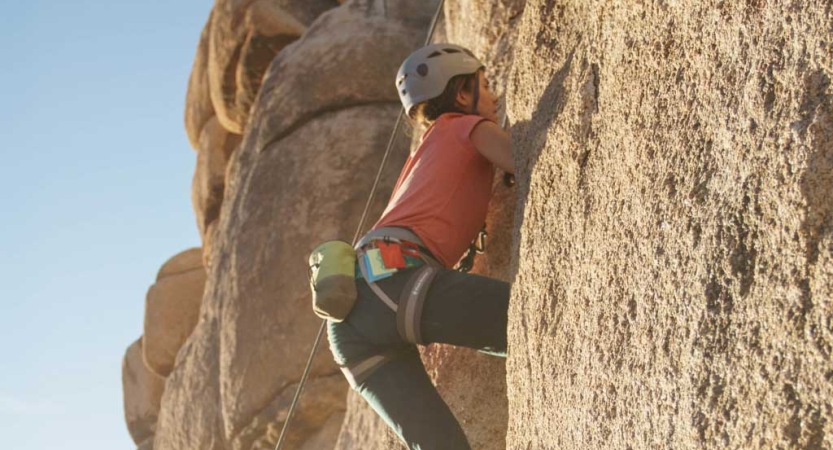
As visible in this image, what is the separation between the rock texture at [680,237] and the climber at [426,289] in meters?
0.46

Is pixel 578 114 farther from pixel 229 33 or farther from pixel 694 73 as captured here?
pixel 229 33

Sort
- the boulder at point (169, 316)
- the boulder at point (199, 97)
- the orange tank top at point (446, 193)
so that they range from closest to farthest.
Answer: the orange tank top at point (446, 193) → the boulder at point (169, 316) → the boulder at point (199, 97)

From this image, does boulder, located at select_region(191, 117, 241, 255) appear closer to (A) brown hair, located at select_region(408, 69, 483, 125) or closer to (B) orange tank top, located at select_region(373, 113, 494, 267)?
(A) brown hair, located at select_region(408, 69, 483, 125)

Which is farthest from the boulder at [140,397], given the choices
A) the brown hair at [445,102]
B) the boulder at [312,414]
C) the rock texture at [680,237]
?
the rock texture at [680,237]

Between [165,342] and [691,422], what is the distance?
10048 mm

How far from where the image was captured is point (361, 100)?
8805 millimetres

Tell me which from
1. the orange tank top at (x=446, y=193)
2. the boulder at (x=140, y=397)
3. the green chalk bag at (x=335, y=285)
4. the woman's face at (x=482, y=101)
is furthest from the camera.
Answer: the boulder at (x=140, y=397)

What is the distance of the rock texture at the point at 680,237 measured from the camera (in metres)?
2.06

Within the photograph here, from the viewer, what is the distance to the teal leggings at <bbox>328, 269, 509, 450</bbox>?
3883 mm

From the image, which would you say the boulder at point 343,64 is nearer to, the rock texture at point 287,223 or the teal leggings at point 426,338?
the rock texture at point 287,223

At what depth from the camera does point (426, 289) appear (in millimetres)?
3918

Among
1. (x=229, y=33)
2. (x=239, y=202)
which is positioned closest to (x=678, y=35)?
(x=239, y=202)

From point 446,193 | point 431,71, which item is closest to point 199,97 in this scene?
point 431,71

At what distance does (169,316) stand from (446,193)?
323 inches
